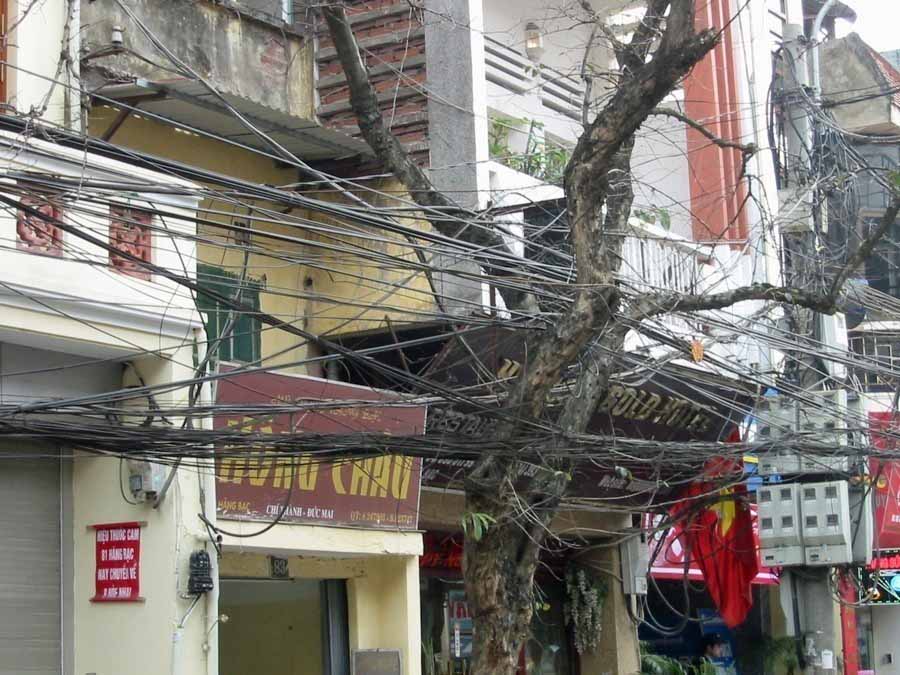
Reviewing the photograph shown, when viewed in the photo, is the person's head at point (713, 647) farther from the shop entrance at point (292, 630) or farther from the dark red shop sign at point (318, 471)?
the dark red shop sign at point (318, 471)

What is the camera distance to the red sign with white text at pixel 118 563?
892 cm

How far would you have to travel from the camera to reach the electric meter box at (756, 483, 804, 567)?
12.2m

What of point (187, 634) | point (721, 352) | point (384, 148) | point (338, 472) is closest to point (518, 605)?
point (187, 634)

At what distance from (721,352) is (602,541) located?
2538 mm

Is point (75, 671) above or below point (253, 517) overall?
below

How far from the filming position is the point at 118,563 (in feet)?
29.6

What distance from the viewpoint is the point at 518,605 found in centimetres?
811

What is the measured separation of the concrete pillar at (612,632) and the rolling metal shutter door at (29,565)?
749 cm

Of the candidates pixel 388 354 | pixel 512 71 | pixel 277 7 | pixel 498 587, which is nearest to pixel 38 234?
pixel 498 587

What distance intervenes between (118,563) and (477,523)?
102 inches

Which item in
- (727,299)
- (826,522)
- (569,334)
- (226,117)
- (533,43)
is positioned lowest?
(826,522)

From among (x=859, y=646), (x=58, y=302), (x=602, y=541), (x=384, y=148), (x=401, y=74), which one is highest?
(x=401, y=74)

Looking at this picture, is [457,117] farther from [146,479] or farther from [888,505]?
[888,505]

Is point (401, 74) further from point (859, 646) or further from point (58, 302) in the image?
point (859, 646)
